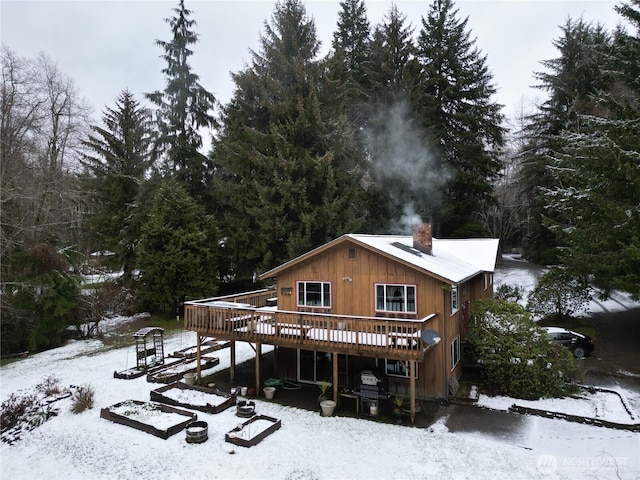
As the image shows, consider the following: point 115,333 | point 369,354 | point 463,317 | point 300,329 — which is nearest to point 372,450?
point 369,354

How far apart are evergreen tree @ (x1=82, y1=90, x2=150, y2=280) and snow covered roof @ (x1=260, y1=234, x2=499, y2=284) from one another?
19.4m

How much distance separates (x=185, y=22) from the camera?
100 feet

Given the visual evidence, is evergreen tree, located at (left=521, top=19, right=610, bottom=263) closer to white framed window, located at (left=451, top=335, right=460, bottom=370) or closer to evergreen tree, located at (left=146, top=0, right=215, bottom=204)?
white framed window, located at (left=451, top=335, right=460, bottom=370)

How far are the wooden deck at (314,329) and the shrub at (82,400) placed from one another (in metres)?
3.54

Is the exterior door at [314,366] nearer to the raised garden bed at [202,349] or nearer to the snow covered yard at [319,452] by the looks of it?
the snow covered yard at [319,452]

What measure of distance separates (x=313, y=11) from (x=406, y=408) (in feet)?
99.3

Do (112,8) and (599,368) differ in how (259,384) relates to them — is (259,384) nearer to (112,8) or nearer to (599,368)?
(599,368)

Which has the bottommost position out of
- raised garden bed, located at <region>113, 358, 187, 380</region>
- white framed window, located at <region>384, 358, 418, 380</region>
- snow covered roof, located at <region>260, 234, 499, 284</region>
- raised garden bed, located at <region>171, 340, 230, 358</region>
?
raised garden bed, located at <region>113, 358, 187, 380</region>

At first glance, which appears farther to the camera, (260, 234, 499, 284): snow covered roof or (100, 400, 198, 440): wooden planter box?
(260, 234, 499, 284): snow covered roof

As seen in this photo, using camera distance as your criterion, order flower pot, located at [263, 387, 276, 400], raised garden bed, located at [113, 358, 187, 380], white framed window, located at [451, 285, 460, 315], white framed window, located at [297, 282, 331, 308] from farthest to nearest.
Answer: raised garden bed, located at [113, 358, 187, 380], white framed window, located at [297, 282, 331, 308], white framed window, located at [451, 285, 460, 315], flower pot, located at [263, 387, 276, 400]

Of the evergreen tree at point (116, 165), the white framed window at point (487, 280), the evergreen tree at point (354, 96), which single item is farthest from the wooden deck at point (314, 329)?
the evergreen tree at point (116, 165)

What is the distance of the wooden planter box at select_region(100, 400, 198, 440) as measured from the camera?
32.6 feet

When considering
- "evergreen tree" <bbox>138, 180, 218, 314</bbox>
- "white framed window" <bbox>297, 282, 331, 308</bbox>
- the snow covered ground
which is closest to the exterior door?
"white framed window" <bbox>297, 282, 331, 308</bbox>

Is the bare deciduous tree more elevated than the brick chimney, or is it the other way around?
the bare deciduous tree
